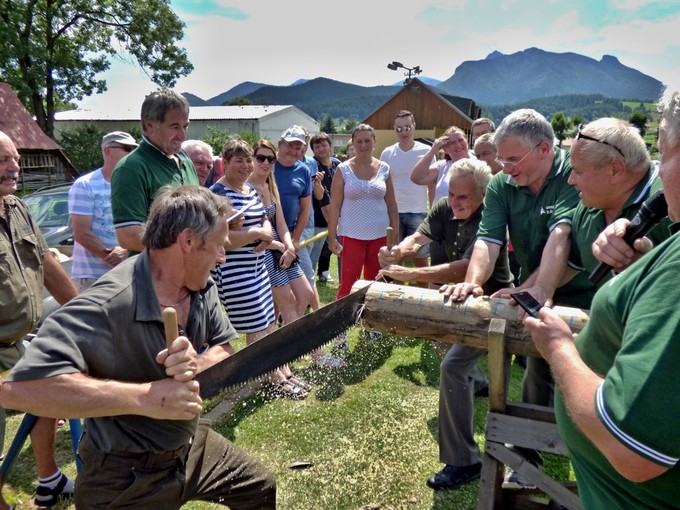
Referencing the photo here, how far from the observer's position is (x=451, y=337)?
2777mm

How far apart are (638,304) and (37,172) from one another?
93.3 ft

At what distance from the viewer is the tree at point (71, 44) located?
2420 centimetres

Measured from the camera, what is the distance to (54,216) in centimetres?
686

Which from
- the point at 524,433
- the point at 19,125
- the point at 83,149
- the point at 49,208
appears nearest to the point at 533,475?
the point at 524,433

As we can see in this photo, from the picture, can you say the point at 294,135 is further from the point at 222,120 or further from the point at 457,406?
the point at 222,120

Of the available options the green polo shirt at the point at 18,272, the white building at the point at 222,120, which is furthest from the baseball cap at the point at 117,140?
the white building at the point at 222,120

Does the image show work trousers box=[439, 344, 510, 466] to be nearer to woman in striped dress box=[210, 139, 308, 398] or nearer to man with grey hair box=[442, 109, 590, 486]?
man with grey hair box=[442, 109, 590, 486]

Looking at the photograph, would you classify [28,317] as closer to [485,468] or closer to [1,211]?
[1,211]

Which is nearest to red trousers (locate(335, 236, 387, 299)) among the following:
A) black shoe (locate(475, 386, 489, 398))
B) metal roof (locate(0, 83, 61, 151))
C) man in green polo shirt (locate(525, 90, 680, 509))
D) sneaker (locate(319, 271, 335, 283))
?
black shoe (locate(475, 386, 489, 398))

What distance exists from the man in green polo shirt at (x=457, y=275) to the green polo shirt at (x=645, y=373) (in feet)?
5.99

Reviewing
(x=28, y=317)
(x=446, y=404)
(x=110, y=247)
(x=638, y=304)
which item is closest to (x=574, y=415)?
(x=638, y=304)

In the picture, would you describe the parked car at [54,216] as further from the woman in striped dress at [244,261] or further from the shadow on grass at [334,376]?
the shadow on grass at [334,376]

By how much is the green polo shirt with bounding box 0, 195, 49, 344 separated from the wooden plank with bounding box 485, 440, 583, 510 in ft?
9.25

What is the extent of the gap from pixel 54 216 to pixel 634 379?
7598 millimetres
